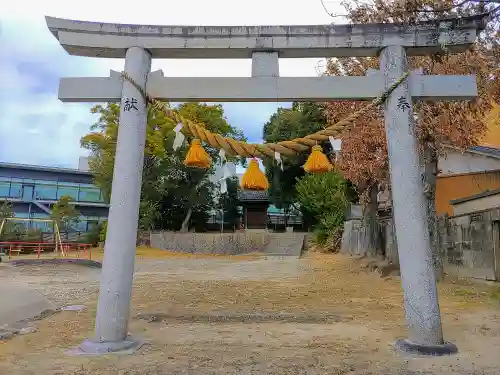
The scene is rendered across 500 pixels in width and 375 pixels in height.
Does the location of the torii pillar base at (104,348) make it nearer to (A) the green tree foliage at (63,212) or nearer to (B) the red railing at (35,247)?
(B) the red railing at (35,247)

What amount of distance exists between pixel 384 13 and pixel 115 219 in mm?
4840

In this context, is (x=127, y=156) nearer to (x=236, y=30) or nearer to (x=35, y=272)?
(x=236, y=30)

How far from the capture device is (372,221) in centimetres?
1638

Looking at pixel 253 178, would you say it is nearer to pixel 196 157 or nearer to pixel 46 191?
pixel 196 157

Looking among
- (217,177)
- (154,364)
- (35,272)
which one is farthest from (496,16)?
(35,272)

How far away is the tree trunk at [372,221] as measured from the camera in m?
16.2

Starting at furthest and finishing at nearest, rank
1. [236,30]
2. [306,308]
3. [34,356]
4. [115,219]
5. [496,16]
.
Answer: [306,308]
[496,16]
[236,30]
[115,219]
[34,356]

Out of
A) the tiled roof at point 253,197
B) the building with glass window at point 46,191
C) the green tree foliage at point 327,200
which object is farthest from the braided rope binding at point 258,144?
the building with glass window at point 46,191

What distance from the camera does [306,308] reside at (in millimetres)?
7371

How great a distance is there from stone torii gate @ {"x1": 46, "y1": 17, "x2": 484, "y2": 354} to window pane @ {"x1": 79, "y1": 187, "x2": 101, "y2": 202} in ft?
128

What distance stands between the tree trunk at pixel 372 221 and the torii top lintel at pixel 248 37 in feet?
36.5

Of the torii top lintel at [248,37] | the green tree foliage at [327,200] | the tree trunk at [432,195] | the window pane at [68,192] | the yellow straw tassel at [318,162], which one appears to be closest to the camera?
the torii top lintel at [248,37]

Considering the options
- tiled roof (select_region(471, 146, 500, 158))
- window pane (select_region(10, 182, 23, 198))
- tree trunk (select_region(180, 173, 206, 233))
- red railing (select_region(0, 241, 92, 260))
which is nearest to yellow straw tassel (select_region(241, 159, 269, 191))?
tiled roof (select_region(471, 146, 500, 158))

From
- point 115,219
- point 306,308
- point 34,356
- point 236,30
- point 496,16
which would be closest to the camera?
point 34,356
